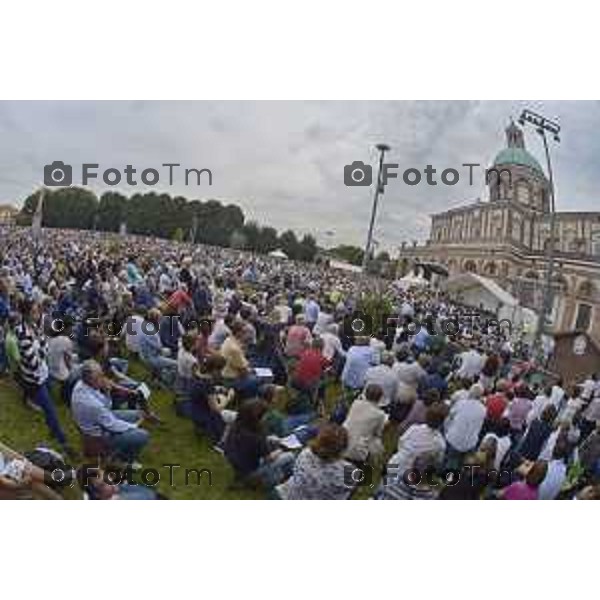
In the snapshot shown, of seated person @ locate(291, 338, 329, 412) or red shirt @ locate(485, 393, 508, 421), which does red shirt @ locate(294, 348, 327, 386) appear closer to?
seated person @ locate(291, 338, 329, 412)

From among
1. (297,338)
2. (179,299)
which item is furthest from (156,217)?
(297,338)

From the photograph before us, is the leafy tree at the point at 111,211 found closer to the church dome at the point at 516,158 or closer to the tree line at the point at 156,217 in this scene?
the tree line at the point at 156,217

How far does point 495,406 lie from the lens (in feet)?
22.6

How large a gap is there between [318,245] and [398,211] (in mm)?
655

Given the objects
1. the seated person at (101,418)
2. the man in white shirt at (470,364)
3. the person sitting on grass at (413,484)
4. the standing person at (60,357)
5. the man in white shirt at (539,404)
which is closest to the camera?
the seated person at (101,418)

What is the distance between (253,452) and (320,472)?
1.68 feet

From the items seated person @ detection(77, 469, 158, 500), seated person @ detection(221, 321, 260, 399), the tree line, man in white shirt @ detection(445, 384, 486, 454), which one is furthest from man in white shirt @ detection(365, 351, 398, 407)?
seated person @ detection(77, 469, 158, 500)

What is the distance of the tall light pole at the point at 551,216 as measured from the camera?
21.2 ft

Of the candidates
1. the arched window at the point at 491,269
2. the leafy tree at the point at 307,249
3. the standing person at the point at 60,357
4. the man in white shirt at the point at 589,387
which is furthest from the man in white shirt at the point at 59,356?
the man in white shirt at the point at 589,387

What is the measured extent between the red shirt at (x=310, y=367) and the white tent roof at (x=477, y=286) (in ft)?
3.79

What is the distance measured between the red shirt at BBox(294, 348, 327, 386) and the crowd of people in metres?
0.01

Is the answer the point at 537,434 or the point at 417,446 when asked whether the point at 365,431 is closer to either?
the point at 417,446

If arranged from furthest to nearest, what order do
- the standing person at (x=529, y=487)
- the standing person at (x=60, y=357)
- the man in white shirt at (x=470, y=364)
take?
the man in white shirt at (x=470, y=364) < the standing person at (x=529, y=487) < the standing person at (x=60, y=357)
